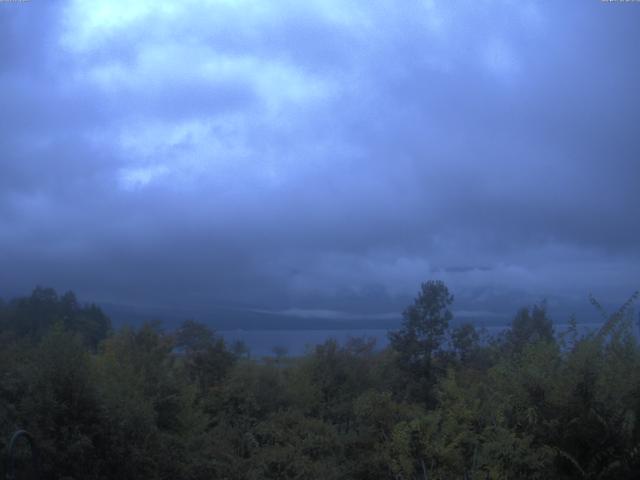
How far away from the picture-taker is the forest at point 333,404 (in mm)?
9125

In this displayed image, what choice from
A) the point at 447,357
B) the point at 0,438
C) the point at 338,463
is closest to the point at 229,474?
the point at 338,463

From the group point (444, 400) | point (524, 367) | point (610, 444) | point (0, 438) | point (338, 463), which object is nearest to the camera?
point (610, 444)

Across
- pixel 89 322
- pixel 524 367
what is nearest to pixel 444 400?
pixel 524 367

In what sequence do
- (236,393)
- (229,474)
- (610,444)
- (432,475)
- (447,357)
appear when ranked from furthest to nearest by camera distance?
(447,357) < (236,393) < (229,474) < (432,475) < (610,444)

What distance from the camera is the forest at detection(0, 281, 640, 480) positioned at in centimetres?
912

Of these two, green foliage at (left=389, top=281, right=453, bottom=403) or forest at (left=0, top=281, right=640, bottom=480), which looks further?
green foliage at (left=389, top=281, right=453, bottom=403)

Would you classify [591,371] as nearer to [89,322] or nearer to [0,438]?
[0,438]

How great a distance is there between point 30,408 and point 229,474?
7645 mm

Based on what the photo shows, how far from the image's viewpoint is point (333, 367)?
96.6 ft

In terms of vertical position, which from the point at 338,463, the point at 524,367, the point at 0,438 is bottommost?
the point at 338,463

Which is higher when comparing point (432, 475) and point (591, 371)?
point (591, 371)

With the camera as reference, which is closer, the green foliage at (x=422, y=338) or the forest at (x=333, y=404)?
the forest at (x=333, y=404)

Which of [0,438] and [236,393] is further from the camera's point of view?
[236,393]

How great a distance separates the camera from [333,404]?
2777cm
